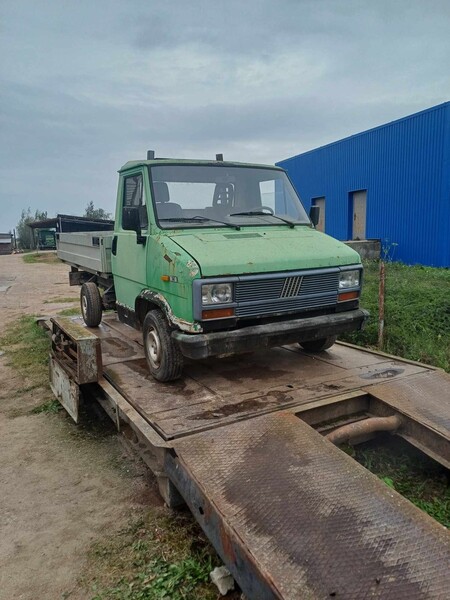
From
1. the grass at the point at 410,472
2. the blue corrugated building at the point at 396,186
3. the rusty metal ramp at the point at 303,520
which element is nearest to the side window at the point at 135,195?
the rusty metal ramp at the point at 303,520

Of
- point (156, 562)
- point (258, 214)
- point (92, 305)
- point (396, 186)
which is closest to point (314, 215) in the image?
point (258, 214)

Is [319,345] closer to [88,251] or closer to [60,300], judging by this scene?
[88,251]

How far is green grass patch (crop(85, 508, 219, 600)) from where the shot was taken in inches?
104

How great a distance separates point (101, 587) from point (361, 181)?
54.9ft

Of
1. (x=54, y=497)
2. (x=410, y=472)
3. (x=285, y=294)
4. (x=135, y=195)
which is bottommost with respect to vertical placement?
(x=54, y=497)

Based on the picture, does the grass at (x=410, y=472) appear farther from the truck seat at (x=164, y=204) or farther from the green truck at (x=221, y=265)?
the truck seat at (x=164, y=204)

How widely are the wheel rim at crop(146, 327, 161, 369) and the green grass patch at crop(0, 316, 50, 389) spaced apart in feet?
7.89

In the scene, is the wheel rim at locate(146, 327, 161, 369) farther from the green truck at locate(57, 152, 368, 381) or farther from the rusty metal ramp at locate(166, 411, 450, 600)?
the rusty metal ramp at locate(166, 411, 450, 600)

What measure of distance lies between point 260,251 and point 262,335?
73 cm

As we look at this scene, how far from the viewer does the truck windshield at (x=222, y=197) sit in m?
4.69

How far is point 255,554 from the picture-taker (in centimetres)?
226

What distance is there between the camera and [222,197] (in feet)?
16.8

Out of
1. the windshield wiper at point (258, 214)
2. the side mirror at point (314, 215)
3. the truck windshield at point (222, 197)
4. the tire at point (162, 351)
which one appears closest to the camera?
the tire at point (162, 351)

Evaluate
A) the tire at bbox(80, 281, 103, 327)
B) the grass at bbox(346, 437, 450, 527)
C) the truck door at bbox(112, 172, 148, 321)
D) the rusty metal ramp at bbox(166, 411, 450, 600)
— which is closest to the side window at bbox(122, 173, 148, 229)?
the truck door at bbox(112, 172, 148, 321)
